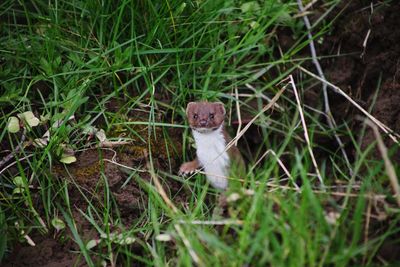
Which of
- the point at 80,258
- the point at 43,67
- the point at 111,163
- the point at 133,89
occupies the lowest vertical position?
the point at 80,258

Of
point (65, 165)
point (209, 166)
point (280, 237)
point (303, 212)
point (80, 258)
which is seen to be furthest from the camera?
point (209, 166)

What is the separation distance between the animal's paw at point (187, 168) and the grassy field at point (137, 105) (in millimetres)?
48

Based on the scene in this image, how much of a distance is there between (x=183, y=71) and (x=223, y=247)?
1.88m

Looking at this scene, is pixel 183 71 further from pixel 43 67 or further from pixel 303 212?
pixel 303 212

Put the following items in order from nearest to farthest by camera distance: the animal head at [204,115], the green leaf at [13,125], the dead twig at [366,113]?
the dead twig at [366,113], the green leaf at [13,125], the animal head at [204,115]

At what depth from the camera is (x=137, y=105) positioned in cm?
403

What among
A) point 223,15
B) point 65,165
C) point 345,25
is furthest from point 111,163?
point 345,25

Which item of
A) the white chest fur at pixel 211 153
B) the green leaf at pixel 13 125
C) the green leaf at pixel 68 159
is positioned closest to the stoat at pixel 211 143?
the white chest fur at pixel 211 153

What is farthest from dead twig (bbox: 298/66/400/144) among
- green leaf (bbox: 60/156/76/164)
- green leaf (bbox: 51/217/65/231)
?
green leaf (bbox: 51/217/65/231)

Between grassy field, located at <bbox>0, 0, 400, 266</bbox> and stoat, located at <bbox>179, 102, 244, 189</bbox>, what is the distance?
10 cm

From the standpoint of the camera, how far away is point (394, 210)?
8.46 feet

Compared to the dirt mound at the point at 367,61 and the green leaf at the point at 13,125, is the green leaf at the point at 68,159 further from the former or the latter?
the dirt mound at the point at 367,61

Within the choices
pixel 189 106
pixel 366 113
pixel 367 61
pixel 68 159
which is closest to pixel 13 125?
pixel 68 159

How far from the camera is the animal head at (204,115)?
3.79 m
